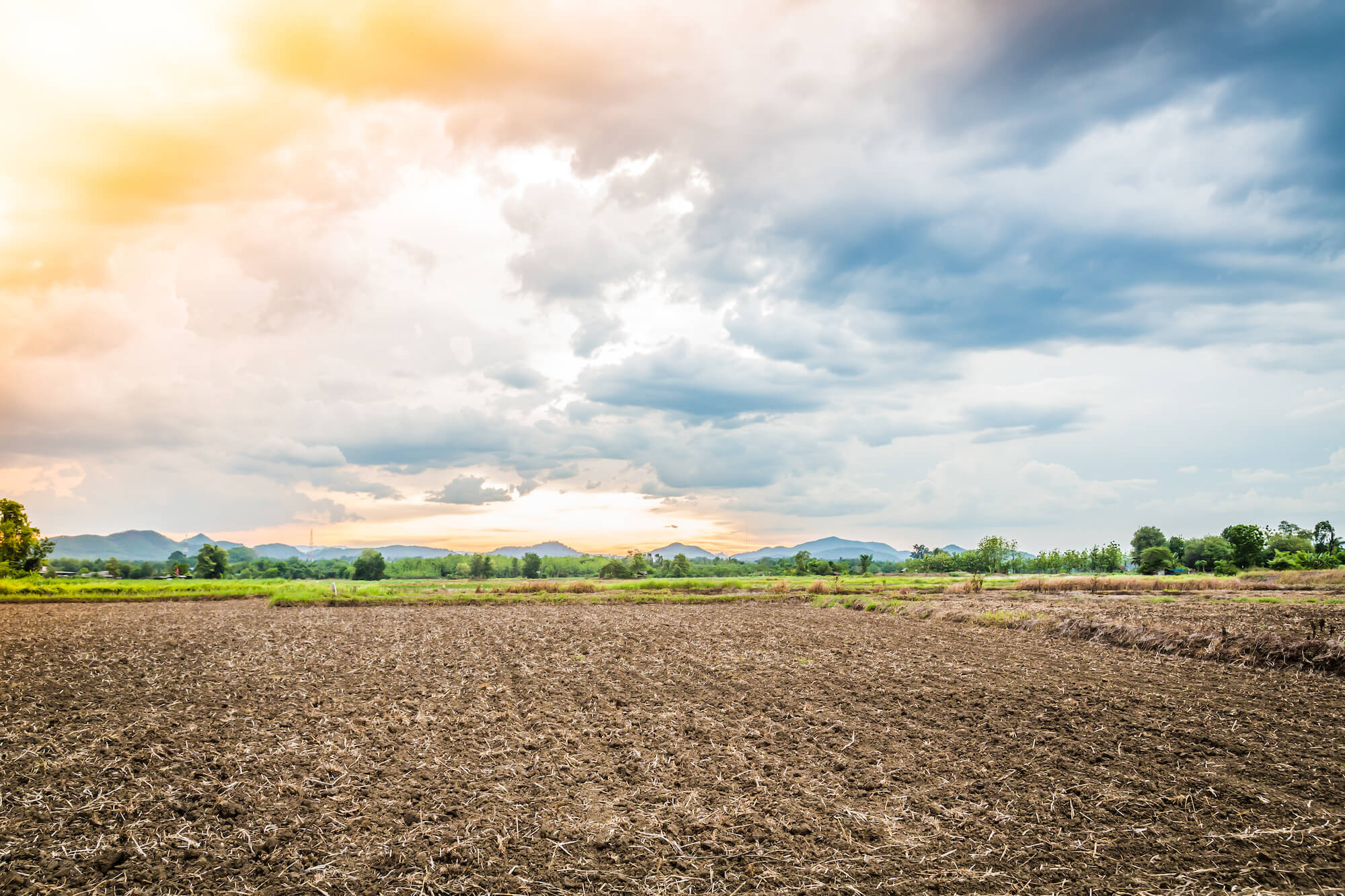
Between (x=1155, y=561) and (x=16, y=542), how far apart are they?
404 feet

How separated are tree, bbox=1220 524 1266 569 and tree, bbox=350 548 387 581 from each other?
371 ft

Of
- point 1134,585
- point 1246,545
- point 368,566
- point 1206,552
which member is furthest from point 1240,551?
point 368,566

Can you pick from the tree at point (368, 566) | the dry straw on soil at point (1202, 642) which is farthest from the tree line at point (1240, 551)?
the tree at point (368, 566)

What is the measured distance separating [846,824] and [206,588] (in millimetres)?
54044

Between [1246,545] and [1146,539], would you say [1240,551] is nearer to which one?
[1246,545]

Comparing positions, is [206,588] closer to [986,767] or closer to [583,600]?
[583,600]

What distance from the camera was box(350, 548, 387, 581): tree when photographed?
8588 cm

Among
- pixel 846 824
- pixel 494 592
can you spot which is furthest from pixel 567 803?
pixel 494 592

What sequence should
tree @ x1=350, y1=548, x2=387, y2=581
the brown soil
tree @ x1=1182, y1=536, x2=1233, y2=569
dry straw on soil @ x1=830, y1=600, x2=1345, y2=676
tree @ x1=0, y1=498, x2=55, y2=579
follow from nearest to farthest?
the brown soil, dry straw on soil @ x1=830, y1=600, x2=1345, y2=676, tree @ x1=0, y1=498, x2=55, y2=579, tree @ x1=350, y1=548, x2=387, y2=581, tree @ x1=1182, y1=536, x2=1233, y2=569

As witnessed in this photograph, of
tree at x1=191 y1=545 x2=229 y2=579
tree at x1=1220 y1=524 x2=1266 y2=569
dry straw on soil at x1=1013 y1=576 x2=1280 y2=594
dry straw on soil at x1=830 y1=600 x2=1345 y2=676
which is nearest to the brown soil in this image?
dry straw on soil at x1=830 y1=600 x2=1345 y2=676

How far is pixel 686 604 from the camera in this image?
40.2m

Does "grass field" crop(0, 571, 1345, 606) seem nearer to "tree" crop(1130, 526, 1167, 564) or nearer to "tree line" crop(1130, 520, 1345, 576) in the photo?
"tree line" crop(1130, 520, 1345, 576)

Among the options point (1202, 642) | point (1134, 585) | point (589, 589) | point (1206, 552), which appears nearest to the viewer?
point (1202, 642)

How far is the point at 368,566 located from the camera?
8619 centimetres
